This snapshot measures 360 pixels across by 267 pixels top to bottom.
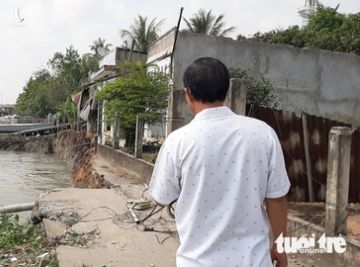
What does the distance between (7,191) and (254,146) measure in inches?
613

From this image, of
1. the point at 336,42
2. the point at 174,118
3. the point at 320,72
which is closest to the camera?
the point at 174,118

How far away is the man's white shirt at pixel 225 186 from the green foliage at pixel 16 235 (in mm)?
4905

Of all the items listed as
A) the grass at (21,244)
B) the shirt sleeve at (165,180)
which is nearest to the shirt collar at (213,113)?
the shirt sleeve at (165,180)

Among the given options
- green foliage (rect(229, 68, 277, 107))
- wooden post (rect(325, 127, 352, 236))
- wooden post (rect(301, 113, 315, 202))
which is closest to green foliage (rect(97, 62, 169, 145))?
green foliage (rect(229, 68, 277, 107))

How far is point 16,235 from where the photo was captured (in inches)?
279

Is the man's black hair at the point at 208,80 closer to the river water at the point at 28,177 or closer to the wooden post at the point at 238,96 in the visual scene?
the wooden post at the point at 238,96

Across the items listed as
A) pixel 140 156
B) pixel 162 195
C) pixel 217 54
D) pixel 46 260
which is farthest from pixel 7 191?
pixel 162 195

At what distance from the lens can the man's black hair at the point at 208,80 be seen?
214 cm

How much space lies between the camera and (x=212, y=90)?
2.15 meters

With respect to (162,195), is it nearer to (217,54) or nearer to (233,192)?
(233,192)

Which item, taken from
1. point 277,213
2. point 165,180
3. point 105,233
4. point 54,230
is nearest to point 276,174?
point 277,213

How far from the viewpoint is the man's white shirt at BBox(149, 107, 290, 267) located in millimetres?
2059

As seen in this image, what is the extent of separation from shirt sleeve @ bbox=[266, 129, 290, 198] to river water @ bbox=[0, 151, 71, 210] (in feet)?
41.3

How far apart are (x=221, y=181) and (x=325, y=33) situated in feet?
90.9
